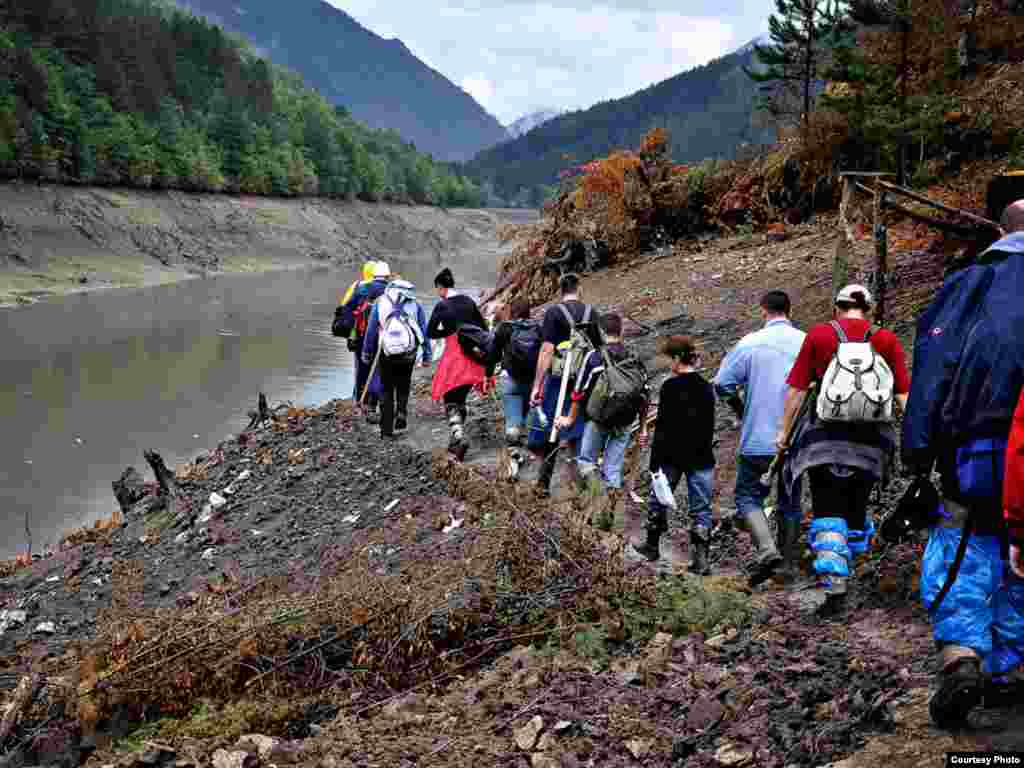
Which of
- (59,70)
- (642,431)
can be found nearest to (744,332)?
(642,431)

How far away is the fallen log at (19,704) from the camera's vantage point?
17.0 feet

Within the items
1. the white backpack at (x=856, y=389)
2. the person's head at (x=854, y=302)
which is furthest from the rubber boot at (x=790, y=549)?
the person's head at (x=854, y=302)

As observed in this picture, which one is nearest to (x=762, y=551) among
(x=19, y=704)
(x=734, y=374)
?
(x=734, y=374)

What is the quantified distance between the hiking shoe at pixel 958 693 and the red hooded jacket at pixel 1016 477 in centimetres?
52

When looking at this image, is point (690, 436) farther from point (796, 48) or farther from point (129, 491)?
point (796, 48)

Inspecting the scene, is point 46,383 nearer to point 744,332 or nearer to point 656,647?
point 744,332

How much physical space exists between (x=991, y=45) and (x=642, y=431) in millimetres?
10660

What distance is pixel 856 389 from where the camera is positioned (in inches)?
180

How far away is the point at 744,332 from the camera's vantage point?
11.6 meters

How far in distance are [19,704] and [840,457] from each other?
448 cm

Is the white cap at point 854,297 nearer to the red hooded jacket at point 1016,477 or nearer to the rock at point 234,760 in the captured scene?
the red hooded jacket at point 1016,477

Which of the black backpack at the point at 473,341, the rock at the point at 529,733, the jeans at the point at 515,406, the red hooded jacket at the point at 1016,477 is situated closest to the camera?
the red hooded jacket at the point at 1016,477

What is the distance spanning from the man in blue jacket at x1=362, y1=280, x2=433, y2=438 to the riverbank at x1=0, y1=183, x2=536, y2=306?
35.6 m

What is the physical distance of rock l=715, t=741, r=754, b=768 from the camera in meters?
3.62
